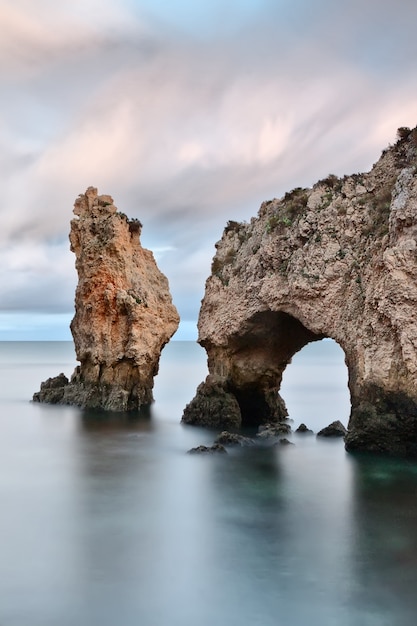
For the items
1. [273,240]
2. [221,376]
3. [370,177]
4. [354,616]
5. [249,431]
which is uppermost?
[370,177]

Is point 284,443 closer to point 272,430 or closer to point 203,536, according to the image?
point 272,430

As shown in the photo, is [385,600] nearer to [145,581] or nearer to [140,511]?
[145,581]

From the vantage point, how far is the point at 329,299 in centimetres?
2138

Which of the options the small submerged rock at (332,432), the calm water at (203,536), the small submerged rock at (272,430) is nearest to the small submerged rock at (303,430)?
the small submerged rock at (272,430)

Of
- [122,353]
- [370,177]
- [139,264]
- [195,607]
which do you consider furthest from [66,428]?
[195,607]

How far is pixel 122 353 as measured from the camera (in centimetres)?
3269

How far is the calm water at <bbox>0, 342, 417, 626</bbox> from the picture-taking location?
9844mm

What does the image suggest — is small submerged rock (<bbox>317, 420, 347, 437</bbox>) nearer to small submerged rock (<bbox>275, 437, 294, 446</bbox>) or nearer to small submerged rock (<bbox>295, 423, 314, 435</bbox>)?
small submerged rock (<bbox>295, 423, 314, 435</bbox>)

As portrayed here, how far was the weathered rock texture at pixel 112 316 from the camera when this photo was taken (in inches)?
A: 1287

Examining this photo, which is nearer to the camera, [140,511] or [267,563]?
[267,563]

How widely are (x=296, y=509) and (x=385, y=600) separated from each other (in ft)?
17.2

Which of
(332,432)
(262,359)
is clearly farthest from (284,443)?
(262,359)

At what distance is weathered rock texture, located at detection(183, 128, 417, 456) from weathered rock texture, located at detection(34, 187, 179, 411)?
255 inches

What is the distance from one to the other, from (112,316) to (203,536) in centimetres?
2090
